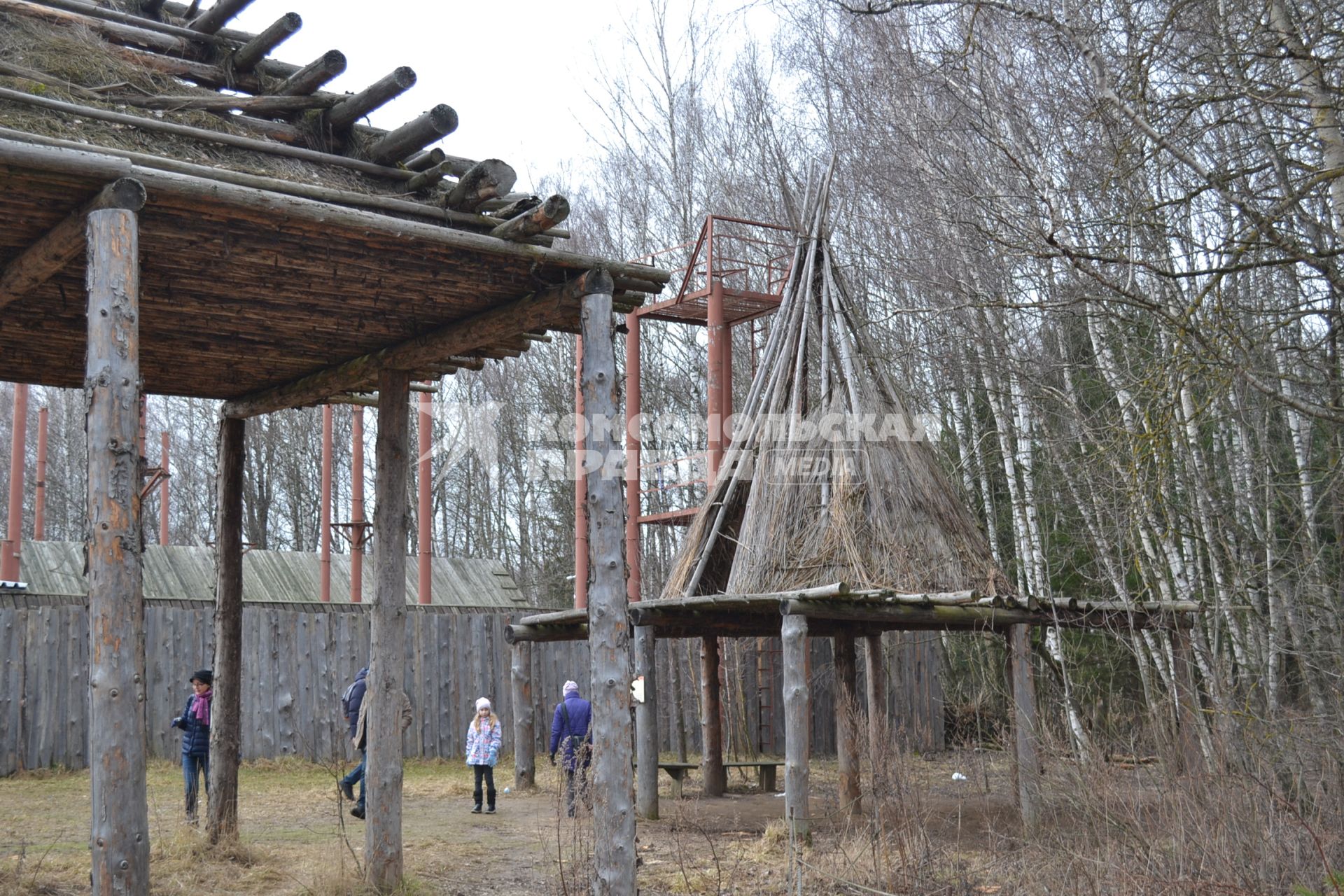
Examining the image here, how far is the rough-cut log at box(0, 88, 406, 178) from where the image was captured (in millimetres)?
5697

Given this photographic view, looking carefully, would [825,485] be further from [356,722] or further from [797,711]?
[356,722]

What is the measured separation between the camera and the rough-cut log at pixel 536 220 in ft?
21.0

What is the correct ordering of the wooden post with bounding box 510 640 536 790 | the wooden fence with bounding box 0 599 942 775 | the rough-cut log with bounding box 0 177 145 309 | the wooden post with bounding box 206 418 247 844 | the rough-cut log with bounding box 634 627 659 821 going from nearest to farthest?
the rough-cut log with bounding box 0 177 145 309
the wooden post with bounding box 206 418 247 844
the rough-cut log with bounding box 634 627 659 821
the wooden fence with bounding box 0 599 942 775
the wooden post with bounding box 510 640 536 790

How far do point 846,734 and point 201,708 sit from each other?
5.92 metres

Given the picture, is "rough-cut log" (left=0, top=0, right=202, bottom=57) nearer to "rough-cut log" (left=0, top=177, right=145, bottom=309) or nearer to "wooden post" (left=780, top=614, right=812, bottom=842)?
"rough-cut log" (left=0, top=177, right=145, bottom=309)

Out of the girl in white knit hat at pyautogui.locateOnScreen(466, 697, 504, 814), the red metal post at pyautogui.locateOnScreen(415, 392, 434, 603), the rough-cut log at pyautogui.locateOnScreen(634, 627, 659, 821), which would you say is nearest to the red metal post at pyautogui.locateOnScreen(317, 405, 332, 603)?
the red metal post at pyautogui.locateOnScreen(415, 392, 434, 603)

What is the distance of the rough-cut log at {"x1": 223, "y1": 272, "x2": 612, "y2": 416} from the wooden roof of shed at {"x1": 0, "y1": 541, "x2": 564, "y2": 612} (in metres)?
10.8

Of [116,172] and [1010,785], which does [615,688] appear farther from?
[1010,785]

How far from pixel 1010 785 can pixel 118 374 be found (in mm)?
8102

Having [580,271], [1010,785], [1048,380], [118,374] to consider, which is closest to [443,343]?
[580,271]

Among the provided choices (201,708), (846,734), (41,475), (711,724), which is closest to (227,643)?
(201,708)

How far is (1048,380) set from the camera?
1423cm

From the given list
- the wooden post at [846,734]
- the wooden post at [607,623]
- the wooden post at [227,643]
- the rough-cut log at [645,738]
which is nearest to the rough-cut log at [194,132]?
the wooden post at [607,623]

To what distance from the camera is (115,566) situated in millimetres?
5391
